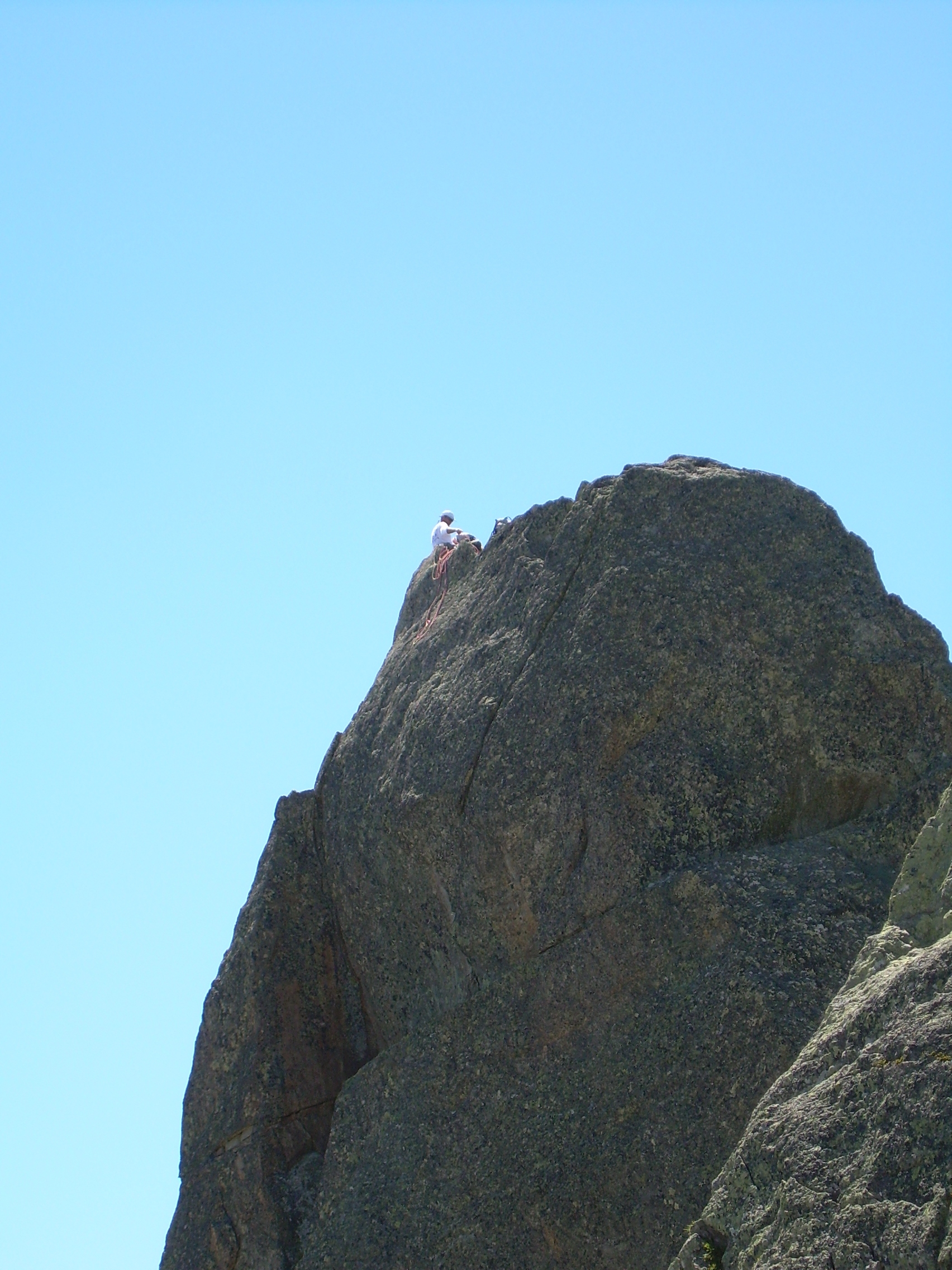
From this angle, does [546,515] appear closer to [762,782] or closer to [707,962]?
[762,782]

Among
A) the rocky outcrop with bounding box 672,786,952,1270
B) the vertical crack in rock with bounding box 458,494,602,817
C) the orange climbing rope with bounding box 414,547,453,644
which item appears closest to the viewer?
the rocky outcrop with bounding box 672,786,952,1270

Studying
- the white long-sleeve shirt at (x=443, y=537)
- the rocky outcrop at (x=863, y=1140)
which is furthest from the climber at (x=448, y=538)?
the rocky outcrop at (x=863, y=1140)

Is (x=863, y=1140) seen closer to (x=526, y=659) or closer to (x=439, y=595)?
(x=526, y=659)

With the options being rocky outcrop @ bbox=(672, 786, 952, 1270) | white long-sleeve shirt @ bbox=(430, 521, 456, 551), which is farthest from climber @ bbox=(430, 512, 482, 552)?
rocky outcrop @ bbox=(672, 786, 952, 1270)

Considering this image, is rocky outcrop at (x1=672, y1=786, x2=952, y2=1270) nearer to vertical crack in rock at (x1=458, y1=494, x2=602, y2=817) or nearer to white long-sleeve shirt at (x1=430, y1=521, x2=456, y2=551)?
vertical crack in rock at (x1=458, y1=494, x2=602, y2=817)

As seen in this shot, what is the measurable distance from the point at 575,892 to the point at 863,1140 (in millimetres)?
6503

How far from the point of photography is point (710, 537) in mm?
16703

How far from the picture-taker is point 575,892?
15375 mm

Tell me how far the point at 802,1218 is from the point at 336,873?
10.2 m

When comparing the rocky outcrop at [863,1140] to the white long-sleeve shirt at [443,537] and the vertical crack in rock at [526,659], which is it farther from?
the white long-sleeve shirt at [443,537]

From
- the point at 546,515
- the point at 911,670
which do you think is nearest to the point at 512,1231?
the point at 911,670

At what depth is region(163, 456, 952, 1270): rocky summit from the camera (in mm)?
13852

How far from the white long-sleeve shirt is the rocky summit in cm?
167

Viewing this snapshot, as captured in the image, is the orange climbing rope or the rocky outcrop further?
the orange climbing rope
